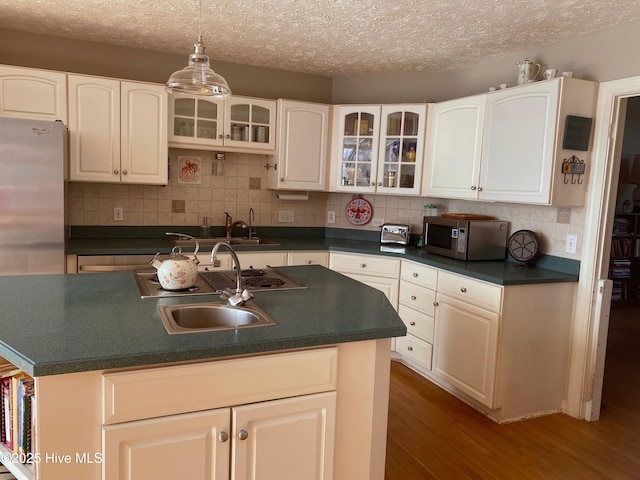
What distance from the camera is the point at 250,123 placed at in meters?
3.90

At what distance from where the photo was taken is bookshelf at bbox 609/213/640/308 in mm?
5758

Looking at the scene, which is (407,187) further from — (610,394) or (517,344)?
(610,394)

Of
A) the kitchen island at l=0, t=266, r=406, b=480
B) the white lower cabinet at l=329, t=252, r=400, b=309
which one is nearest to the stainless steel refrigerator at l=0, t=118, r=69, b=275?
the kitchen island at l=0, t=266, r=406, b=480

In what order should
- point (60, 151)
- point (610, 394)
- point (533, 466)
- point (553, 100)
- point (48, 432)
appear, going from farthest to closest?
point (610, 394) < point (60, 151) < point (553, 100) < point (533, 466) < point (48, 432)

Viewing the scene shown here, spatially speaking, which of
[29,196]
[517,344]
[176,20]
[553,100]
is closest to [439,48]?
[553,100]

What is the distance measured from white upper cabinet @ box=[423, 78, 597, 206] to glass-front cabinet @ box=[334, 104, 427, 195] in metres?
0.25

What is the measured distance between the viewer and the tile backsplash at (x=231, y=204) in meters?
3.71

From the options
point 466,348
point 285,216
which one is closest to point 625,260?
point 466,348

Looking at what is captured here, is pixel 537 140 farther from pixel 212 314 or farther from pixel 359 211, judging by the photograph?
pixel 212 314

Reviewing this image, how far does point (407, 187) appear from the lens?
389 centimetres


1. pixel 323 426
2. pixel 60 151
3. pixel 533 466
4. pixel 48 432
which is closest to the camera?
pixel 48 432

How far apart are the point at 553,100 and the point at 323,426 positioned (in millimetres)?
2209

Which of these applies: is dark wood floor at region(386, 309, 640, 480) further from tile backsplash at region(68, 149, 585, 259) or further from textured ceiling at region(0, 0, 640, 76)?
textured ceiling at region(0, 0, 640, 76)

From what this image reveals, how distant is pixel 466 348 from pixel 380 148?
1.71 meters
